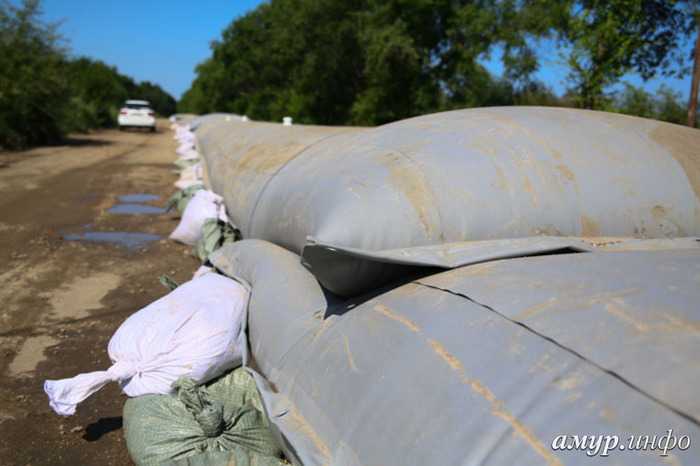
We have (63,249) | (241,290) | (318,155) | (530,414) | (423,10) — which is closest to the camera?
(530,414)

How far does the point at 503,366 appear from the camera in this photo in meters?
1.24

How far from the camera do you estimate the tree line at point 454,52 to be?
7.46 metres

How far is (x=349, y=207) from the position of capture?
1.91 meters

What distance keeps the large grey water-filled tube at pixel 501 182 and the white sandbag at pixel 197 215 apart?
7.19 ft

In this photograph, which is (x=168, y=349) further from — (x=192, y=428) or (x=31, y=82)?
(x=31, y=82)

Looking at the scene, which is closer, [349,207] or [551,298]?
[551,298]

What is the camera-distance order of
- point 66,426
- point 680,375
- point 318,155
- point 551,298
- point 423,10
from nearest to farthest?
point 680,375 < point 551,298 < point 66,426 < point 318,155 < point 423,10

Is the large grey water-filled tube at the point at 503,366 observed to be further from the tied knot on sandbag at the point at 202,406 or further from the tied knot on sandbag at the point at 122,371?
the tied knot on sandbag at the point at 122,371

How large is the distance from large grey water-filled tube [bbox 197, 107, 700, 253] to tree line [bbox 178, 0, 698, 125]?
5672 millimetres

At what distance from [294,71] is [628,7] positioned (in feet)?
53.1

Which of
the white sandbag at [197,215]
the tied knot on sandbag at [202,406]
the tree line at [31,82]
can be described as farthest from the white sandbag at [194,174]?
the tree line at [31,82]

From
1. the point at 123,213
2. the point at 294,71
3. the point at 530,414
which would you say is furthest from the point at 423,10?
the point at 530,414

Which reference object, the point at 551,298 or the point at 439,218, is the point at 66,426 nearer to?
the point at 439,218

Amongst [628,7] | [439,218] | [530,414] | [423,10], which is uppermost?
[423,10]
